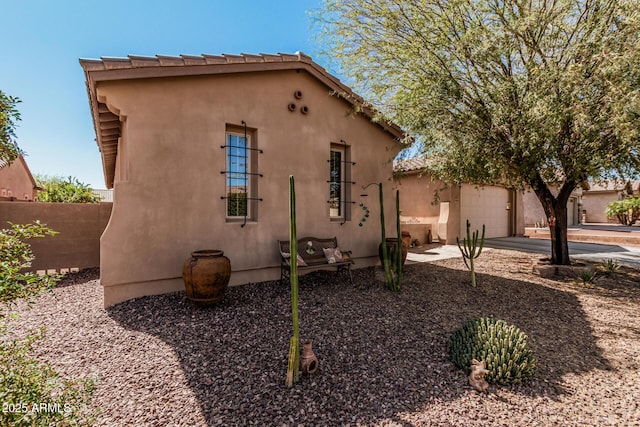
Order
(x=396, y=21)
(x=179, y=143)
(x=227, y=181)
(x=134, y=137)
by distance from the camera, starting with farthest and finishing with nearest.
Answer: (x=396, y=21), (x=227, y=181), (x=179, y=143), (x=134, y=137)

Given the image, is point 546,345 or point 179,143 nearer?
point 546,345

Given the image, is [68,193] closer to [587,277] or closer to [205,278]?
[205,278]

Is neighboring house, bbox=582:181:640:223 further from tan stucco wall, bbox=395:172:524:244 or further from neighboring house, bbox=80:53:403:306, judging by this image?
neighboring house, bbox=80:53:403:306

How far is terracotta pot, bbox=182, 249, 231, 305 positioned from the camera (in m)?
4.80

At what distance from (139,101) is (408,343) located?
18.8ft

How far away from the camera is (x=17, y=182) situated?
17.5 meters

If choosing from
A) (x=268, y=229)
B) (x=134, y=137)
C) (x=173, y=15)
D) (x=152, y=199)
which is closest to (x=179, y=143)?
(x=134, y=137)

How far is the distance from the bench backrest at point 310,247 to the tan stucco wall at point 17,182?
15.8 m

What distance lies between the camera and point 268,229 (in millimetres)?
6461

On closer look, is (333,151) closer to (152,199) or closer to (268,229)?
(268,229)

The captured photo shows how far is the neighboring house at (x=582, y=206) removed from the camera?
22000 mm

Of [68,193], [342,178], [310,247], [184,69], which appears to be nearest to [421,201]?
[342,178]

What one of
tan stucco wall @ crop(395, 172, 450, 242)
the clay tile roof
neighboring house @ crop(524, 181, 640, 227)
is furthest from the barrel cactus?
neighboring house @ crop(524, 181, 640, 227)

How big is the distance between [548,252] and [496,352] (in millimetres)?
10128
